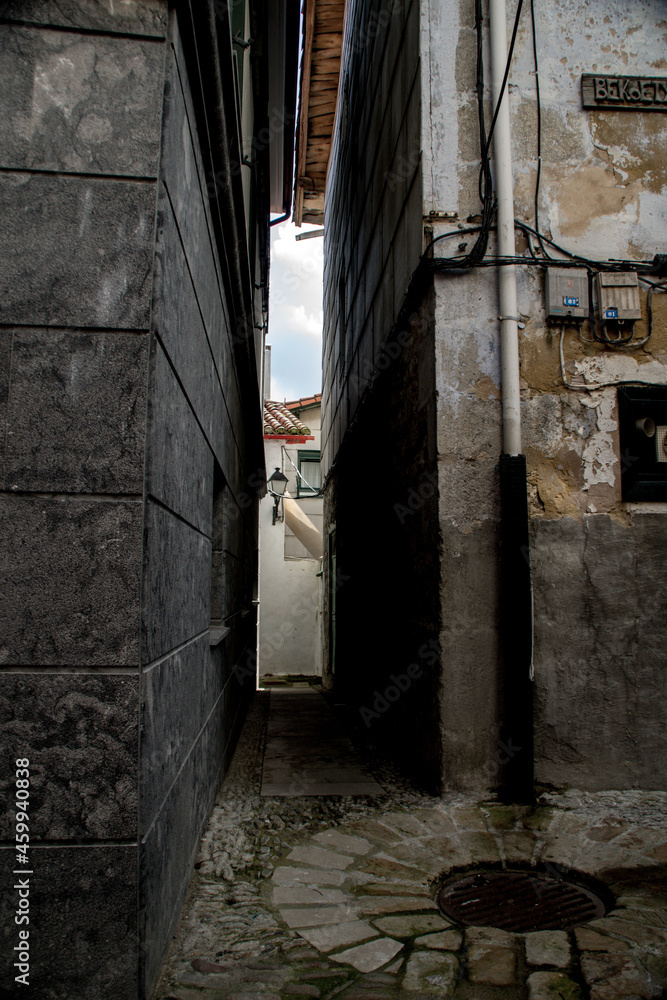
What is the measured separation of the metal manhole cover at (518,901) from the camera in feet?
8.05

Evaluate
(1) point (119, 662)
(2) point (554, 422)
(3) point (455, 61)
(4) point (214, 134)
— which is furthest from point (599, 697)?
(3) point (455, 61)

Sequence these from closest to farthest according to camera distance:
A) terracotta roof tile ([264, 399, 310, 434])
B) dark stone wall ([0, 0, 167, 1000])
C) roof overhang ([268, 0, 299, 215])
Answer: dark stone wall ([0, 0, 167, 1000]), roof overhang ([268, 0, 299, 215]), terracotta roof tile ([264, 399, 310, 434])

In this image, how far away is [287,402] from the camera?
20.5 meters

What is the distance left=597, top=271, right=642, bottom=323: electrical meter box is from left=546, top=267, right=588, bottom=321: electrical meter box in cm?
10

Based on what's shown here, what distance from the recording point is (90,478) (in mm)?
1836

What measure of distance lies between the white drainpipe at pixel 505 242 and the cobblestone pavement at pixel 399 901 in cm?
203

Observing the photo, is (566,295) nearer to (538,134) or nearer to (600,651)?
(538,134)

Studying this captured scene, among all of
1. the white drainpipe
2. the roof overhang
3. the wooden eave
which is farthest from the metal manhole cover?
the wooden eave

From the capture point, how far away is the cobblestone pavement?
2021mm

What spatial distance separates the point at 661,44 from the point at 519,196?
1.51 m

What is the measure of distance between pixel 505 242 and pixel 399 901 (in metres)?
3.50

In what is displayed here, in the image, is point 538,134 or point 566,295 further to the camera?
point 538,134

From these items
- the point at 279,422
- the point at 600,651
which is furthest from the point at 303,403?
the point at 600,651

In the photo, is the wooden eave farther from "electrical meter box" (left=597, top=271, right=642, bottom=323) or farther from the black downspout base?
the black downspout base
